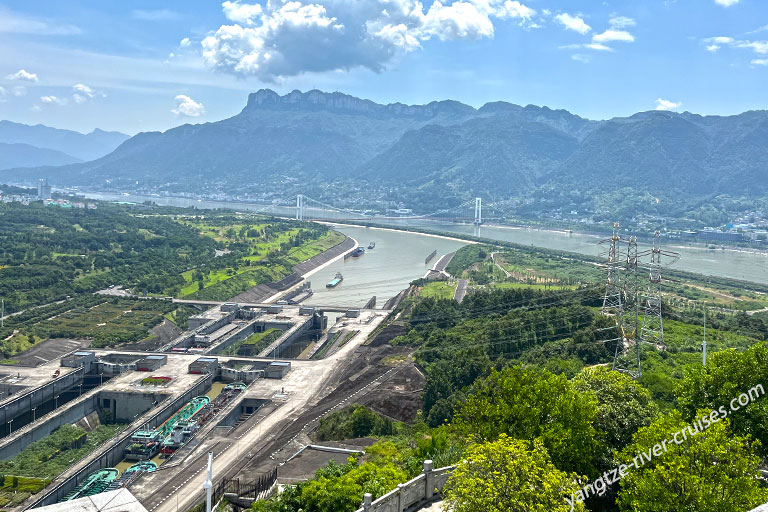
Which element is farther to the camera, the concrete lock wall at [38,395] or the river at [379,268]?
the river at [379,268]

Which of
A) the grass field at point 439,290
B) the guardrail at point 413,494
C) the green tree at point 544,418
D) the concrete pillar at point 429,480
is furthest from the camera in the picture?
the grass field at point 439,290

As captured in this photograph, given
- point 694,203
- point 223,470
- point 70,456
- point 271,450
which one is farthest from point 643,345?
point 694,203

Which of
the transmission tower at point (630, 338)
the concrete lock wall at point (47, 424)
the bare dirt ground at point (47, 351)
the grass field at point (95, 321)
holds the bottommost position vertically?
the concrete lock wall at point (47, 424)

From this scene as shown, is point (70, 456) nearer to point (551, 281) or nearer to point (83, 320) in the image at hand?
point (83, 320)

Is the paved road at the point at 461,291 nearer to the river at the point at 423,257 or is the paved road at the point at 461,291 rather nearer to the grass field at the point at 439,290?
the grass field at the point at 439,290

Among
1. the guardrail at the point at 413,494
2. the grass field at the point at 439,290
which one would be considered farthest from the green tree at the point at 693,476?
the grass field at the point at 439,290

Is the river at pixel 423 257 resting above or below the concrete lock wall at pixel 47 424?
above

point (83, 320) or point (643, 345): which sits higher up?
point (643, 345)

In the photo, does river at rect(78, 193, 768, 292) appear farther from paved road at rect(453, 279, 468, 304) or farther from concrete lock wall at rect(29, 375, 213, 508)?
concrete lock wall at rect(29, 375, 213, 508)
